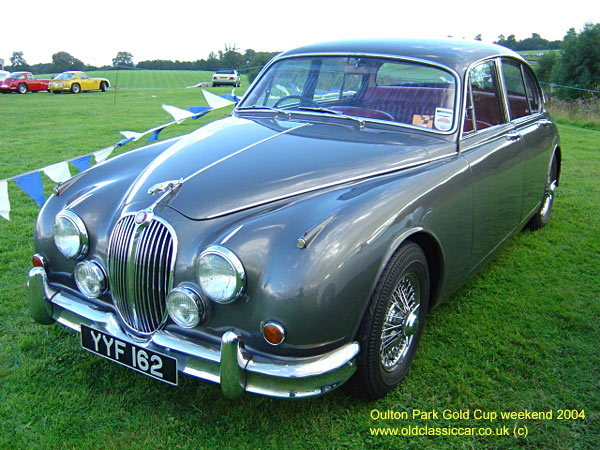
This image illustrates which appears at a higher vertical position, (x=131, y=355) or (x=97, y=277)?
(x=97, y=277)

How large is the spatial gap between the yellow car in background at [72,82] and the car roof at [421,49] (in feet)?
87.2

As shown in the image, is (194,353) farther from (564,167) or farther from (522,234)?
(564,167)

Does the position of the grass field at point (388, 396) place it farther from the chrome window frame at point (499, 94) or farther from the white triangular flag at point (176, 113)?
the white triangular flag at point (176, 113)

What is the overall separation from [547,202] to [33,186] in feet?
14.8

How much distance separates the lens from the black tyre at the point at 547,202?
185 inches

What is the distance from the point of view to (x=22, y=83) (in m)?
26.3

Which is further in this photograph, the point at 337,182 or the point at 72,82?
the point at 72,82

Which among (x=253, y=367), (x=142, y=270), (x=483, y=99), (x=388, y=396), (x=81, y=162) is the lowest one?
(x=388, y=396)

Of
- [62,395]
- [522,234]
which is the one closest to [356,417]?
[62,395]

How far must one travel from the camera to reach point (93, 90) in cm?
2897

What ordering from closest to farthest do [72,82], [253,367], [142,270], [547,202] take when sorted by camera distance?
[253,367] → [142,270] → [547,202] → [72,82]

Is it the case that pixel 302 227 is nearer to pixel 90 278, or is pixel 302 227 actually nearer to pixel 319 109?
pixel 90 278

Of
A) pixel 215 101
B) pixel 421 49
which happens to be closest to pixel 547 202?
pixel 421 49

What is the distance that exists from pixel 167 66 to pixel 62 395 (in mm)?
29701
